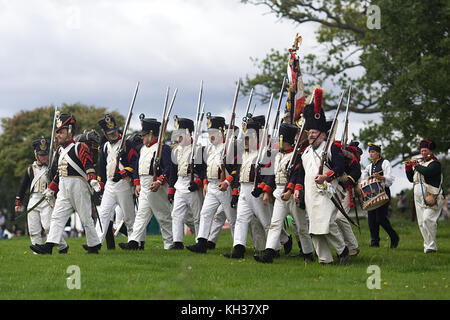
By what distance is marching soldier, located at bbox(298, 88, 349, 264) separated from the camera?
10.8 meters

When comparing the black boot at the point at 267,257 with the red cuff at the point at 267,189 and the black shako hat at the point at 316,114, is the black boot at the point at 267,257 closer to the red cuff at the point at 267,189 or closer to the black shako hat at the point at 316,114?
the red cuff at the point at 267,189

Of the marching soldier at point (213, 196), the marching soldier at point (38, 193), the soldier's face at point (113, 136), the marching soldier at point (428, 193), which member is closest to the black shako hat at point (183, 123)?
the marching soldier at point (213, 196)

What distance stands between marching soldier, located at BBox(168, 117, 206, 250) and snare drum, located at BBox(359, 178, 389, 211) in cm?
315

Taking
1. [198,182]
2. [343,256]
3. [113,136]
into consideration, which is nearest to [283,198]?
[343,256]

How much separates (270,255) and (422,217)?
13.9 feet

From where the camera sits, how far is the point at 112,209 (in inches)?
535

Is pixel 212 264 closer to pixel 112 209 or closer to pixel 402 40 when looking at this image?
pixel 112 209

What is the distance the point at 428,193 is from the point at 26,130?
112 feet

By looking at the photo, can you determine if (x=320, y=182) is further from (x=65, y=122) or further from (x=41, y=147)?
(x=41, y=147)

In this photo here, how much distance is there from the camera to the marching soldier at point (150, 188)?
13.5m

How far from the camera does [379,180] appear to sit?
14.5 metres

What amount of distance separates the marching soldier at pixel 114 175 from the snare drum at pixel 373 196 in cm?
444

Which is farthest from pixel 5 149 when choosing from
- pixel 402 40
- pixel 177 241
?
pixel 177 241

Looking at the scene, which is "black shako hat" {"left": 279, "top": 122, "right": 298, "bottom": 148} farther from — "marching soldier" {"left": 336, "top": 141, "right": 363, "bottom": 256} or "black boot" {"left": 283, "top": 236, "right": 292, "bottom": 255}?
"black boot" {"left": 283, "top": 236, "right": 292, "bottom": 255}
